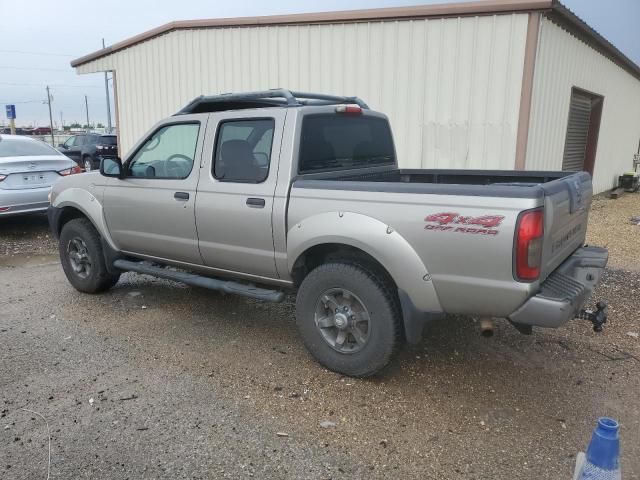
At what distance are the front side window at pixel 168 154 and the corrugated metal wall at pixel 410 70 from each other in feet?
17.8

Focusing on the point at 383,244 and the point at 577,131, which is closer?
the point at 383,244

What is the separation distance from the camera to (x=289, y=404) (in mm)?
3494

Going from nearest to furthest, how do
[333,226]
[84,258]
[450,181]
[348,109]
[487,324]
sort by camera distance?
1. [487,324]
2. [333,226]
3. [348,109]
4. [450,181]
5. [84,258]

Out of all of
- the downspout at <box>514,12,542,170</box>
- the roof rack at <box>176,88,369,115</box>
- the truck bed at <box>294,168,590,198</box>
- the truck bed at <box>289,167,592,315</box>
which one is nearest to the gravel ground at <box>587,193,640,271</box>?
the downspout at <box>514,12,542,170</box>

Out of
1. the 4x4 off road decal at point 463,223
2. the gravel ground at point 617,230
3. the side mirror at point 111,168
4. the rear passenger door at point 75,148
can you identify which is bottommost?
the gravel ground at point 617,230

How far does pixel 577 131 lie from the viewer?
1268 centimetres

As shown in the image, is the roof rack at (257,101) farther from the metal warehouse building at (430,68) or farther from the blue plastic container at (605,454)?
the metal warehouse building at (430,68)

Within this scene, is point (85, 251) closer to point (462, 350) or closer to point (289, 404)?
point (289, 404)

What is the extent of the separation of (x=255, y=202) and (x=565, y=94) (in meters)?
8.45

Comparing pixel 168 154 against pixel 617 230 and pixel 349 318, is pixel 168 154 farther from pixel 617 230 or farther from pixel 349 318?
pixel 617 230

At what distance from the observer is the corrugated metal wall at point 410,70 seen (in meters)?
8.32

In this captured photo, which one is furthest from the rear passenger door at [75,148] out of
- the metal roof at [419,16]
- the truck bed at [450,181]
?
the truck bed at [450,181]

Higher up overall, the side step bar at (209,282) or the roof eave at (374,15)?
the roof eave at (374,15)

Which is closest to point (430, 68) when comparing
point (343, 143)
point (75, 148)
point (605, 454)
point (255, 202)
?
point (343, 143)
